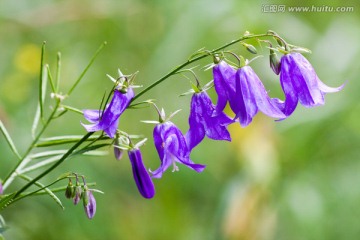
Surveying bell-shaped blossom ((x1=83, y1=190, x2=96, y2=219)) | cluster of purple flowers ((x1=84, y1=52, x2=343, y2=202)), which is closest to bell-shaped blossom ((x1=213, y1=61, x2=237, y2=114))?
cluster of purple flowers ((x1=84, y1=52, x2=343, y2=202))

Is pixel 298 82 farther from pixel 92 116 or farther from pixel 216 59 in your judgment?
pixel 92 116

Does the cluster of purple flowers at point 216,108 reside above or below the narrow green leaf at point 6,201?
above

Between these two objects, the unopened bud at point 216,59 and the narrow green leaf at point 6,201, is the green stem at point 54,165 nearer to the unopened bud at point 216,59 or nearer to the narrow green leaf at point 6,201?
the narrow green leaf at point 6,201

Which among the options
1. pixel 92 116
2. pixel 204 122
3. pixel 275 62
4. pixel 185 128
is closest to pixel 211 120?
pixel 204 122

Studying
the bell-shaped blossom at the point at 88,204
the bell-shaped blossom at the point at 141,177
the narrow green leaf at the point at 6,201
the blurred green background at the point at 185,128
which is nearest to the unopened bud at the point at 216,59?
the bell-shaped blossom at the point at 141,177

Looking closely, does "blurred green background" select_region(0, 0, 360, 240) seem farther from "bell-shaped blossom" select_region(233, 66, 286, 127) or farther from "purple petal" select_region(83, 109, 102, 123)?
"bell-shaped blossom" select_region(233, 66, 286, 127)

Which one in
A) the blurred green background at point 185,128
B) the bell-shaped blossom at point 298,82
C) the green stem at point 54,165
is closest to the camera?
the green stem at point 54,165

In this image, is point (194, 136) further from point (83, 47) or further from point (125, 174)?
point (83, 47)

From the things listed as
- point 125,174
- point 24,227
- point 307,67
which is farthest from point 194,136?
point 125,174
